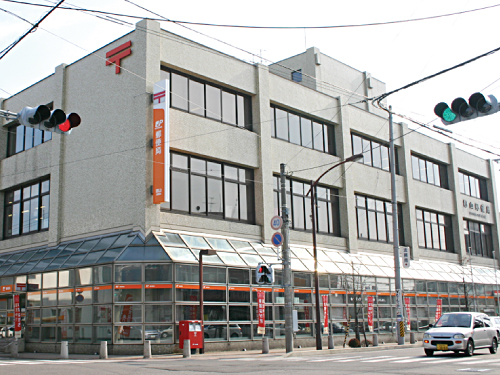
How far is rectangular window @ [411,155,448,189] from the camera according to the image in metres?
45.5

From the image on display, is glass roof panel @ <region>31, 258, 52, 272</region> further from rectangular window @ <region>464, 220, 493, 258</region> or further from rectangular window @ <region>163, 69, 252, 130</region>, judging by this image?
rectangular window @ <region>464, 220, 493, 258</region>

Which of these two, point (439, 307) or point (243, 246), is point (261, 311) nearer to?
point (243, 246)

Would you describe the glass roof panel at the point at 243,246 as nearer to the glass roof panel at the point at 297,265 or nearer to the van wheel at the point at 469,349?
the glass roof panel at the point at 297,265

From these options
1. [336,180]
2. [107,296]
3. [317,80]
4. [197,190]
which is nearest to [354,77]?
[317,80]

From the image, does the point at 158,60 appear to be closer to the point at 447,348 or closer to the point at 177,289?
the point at 177,289

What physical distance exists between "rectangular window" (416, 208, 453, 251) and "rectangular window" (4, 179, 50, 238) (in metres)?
27.5

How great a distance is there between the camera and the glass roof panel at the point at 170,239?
2537cm

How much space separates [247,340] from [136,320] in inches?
225

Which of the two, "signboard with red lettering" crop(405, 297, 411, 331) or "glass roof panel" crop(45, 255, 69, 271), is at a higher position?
"glass roof panel" crop(45, 255, 69, 271)

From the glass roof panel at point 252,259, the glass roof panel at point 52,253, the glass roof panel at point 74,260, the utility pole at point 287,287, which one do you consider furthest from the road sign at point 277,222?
the glass roof panel at point 52,253

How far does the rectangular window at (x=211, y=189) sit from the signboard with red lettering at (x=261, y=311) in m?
4.55

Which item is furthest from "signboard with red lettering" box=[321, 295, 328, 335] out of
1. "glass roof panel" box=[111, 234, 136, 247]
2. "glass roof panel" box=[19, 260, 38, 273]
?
"glass roof panel" box=[19, 260, 38, 273]

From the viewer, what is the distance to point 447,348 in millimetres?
19016

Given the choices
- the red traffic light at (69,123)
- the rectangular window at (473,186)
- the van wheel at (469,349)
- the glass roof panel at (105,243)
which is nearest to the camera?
the red traffic light at (69,123)
